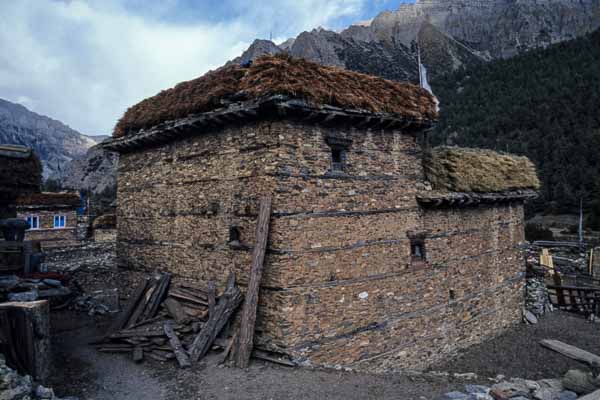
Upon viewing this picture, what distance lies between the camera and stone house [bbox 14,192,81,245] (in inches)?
1107

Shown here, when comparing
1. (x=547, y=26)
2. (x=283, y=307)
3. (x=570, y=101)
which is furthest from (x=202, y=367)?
(x=547, y=26)

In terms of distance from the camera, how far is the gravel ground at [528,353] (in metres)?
11.1

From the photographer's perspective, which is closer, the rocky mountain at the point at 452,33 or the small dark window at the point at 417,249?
the small dark window at the point at 417,249

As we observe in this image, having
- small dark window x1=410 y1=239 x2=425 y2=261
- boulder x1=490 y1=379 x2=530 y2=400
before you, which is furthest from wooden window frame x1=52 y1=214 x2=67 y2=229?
boulder x1=490 y1=379 x2=530 y2=400

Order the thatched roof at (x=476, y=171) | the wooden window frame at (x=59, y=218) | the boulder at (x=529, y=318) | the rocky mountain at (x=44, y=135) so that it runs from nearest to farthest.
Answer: the thatched roof at (x=476, y=171)
the boulder at (x=529, y=318)
the wooden window frame at (x=59, y=218)
the rocky mountain at (x=44, y=135)

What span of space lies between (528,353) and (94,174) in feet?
247

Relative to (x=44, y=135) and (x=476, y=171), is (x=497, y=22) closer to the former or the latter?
(x=476, y=171)

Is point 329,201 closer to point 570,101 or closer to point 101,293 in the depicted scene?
point 101,293

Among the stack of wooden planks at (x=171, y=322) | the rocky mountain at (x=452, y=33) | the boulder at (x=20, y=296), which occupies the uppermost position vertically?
the rocky mountain at (x=452, y=33)

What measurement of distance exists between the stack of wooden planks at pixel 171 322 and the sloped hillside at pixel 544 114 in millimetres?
41944

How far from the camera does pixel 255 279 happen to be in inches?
316

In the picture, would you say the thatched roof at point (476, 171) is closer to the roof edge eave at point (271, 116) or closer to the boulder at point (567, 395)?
the roof edge eave at point (271, 116)

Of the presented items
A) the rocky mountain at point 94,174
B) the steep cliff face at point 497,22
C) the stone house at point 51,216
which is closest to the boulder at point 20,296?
the stone house at point 51,216

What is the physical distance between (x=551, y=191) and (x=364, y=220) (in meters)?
47.7
